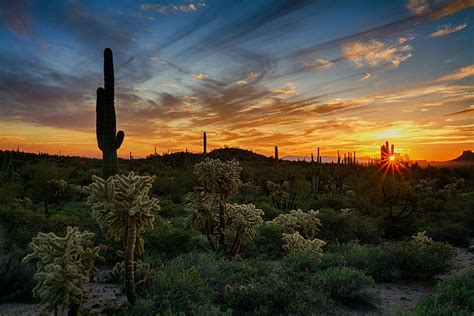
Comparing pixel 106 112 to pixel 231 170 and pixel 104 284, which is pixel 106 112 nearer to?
pixel 231 170

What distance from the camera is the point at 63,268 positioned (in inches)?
183

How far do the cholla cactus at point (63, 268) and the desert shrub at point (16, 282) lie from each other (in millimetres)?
2427

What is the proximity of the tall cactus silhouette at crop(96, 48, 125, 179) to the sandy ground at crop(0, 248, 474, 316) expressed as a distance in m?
5.30

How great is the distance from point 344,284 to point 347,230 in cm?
627

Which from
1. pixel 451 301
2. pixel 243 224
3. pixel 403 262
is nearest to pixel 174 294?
pixel 243 224

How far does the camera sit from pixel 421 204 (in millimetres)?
19031

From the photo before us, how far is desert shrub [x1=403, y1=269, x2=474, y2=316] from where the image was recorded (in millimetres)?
5527

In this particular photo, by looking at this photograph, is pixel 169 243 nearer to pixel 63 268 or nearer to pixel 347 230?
pixel 63 268

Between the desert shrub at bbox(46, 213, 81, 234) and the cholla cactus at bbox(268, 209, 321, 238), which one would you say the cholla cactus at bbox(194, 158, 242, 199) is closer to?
the cholla cactus at bbox(268, 209, 321, 238)

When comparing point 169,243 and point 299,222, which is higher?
point 299,222

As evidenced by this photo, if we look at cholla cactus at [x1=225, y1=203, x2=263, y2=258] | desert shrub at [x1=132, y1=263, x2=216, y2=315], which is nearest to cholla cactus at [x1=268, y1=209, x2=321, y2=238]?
cholla cactus at [x1=225, y1=203, x2=263, y2=258]

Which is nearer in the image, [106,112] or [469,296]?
[469,296]

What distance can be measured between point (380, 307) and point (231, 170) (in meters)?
4.46

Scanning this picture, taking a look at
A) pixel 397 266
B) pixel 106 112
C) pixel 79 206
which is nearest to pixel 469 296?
pixel 397 266
